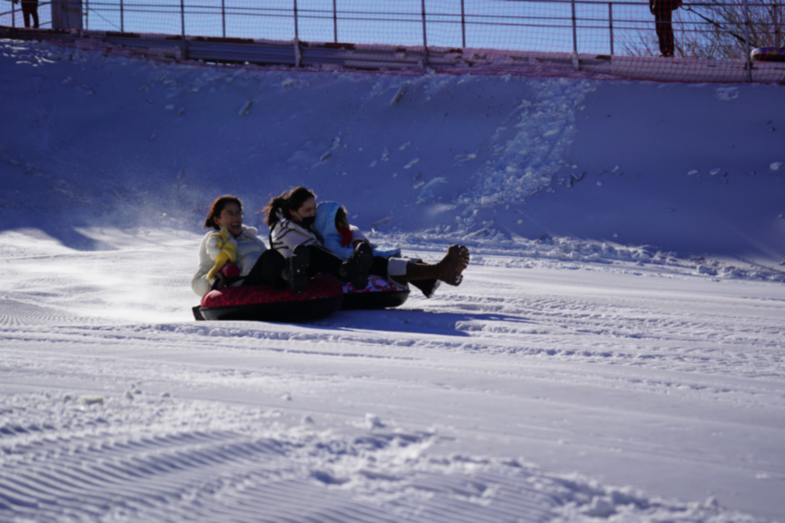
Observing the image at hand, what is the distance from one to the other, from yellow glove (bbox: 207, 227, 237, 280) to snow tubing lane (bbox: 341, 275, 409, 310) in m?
0.94

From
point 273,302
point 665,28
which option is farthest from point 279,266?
point 665,28

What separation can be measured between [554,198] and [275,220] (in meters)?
7.66

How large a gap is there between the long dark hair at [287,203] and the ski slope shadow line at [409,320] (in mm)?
921

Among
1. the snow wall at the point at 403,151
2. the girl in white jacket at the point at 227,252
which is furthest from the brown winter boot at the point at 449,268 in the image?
the snow wall at the point at 403,151

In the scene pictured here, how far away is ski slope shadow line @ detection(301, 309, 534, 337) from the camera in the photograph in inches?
180

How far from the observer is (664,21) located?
14430 millimetres

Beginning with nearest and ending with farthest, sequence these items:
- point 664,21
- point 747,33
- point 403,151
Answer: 1. point 403,151
2. point 747,33
3. point 664,21

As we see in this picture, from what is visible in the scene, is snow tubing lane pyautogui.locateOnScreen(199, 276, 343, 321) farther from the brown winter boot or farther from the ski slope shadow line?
the brown winter boot

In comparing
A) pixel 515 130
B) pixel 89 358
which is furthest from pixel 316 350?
pixel 515 130

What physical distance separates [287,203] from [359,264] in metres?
0.91

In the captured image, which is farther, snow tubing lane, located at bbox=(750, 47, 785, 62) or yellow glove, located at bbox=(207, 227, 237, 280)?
snow tubing lane, located at bbox=(750, 47, 785, 62)

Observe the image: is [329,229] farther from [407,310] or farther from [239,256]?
[407,310]

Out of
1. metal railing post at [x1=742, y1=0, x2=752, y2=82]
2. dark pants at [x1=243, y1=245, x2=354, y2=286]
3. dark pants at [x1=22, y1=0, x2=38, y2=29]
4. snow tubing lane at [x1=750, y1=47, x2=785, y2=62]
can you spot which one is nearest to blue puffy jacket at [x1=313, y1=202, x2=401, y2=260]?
dark pants at [x1=243, y1=245, x2=354, y2=286]

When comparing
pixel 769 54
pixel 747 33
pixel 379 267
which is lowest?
pixel 379 267
